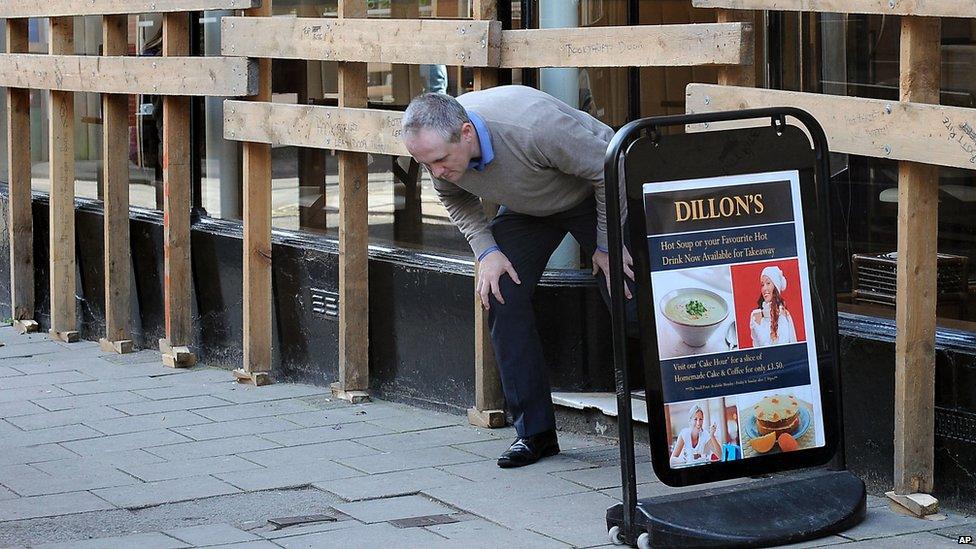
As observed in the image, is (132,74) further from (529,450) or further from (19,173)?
(529,450)

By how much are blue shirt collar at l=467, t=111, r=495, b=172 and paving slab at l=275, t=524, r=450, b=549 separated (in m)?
1.30

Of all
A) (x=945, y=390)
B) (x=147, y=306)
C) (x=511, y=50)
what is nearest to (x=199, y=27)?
(x=147, y=306)

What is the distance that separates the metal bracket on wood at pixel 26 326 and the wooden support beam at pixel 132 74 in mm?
1487

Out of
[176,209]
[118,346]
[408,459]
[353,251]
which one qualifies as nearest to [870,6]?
[408,459]

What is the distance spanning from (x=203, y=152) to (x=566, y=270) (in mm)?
2929

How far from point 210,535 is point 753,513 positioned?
1.75m

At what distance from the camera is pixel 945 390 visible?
4957mm

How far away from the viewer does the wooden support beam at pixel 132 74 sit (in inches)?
288

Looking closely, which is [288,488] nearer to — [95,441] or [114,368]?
[95,441]

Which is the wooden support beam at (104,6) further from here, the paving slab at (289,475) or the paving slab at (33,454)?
the paving slab at (289,475)

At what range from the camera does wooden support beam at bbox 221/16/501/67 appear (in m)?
6.16

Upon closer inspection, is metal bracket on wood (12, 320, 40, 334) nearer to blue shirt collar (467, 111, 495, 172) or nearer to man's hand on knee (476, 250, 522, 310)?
man's hand on knee (476, 250, 522, 310)

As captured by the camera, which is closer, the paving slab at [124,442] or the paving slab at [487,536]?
the paving slab at [487,536]

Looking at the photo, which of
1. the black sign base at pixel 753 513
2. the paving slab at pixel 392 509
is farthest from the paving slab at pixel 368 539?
the black sign base at pixel 753 513
